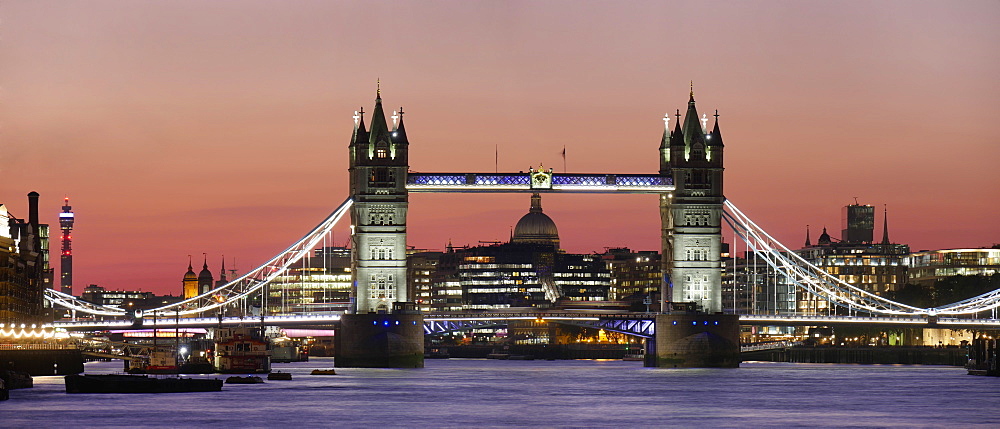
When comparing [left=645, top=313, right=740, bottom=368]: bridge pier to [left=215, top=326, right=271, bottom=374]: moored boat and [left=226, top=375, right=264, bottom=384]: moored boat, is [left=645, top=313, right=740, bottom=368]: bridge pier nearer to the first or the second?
[left=215, top=326, right=271, bottom=374]: moored boat

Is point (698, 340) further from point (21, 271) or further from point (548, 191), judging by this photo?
point (21, 271)

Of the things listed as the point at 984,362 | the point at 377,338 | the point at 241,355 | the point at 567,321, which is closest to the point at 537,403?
the point at 241,355

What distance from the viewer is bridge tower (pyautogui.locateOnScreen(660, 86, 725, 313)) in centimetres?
14025

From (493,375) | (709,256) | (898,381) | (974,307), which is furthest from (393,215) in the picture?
(974,307)

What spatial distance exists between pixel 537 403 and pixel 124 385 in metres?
21.1

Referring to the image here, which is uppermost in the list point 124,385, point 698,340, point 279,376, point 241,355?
point 698,340

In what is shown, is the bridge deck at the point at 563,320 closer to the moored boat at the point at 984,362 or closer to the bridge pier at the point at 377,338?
the bridge pier at the point at 377,338

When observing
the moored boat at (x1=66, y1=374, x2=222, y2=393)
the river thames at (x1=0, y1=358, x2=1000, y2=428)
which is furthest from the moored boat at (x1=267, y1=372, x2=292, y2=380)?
the moored boat at (x1=66, y1=374, x2=222, y2=393)

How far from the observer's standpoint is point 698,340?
13762cm

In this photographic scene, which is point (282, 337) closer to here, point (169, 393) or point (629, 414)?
point (169, 393)

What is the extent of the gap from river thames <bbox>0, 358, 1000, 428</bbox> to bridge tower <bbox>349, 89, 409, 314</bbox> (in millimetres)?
13130

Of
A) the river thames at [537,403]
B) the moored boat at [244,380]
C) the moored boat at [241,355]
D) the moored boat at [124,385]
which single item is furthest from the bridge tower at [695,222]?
the moored boat at [124,385]

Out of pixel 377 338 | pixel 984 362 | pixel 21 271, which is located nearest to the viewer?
pixel 21 271

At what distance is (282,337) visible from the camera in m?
193
